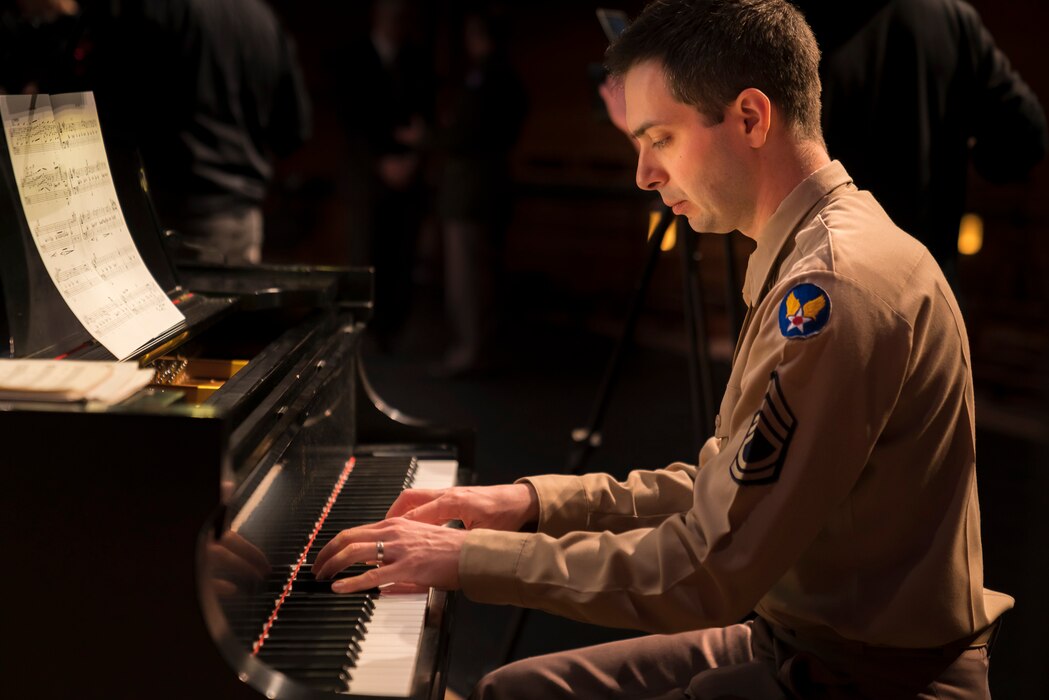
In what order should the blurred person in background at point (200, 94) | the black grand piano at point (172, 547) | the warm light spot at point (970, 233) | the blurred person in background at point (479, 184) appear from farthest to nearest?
the blurred person in background at point (479, 184), the warm light spot at point (970, 233), the blurred person in background at point (200, 94), the black grand piano at point (172, 547)

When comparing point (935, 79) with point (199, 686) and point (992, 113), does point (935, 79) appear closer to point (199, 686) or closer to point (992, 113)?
point (992, 113)

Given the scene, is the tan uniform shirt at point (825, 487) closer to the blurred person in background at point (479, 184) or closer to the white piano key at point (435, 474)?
the white piano key at point (435, 474)

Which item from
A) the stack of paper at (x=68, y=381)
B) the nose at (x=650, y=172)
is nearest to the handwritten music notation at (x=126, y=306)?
the stack of paper at (x=68, y=381)

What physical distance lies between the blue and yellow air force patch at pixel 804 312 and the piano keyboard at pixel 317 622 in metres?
0.56

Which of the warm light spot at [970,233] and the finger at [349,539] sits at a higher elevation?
the finger at [349,539]

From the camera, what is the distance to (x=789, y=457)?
1.09 metres

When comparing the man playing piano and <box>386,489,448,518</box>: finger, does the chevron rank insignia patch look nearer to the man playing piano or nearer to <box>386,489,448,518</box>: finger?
the man playing piano

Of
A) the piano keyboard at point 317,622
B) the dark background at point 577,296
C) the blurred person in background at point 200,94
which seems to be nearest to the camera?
the piano keyboard at point 317,622

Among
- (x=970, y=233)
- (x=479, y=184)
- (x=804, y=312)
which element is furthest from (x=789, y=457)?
(x=479, y=184)

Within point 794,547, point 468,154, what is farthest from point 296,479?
point 468,154

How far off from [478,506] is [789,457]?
1.66 feet

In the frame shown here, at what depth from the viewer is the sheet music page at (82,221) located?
141 cm

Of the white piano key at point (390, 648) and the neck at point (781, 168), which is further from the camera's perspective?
the neck at point (781, 168)

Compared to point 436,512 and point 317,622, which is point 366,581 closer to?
point 317,622
